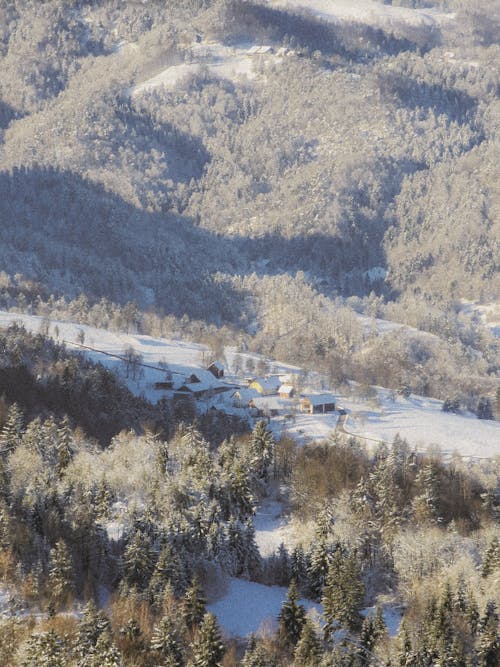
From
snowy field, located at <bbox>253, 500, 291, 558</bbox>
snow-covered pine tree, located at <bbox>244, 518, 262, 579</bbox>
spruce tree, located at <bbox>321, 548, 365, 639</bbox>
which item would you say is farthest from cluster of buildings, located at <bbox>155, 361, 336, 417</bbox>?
spruce tree, located at <bbox>321, 548, 365, 639</bbox>

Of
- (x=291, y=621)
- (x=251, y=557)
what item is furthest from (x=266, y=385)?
(x=291, y=621)

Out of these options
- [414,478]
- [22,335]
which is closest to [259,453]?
[414,478]

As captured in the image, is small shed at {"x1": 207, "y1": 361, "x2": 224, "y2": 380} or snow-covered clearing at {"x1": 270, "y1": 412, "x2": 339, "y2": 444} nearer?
A: snow-covered clearing at {"x1": 270, "y1": 412, "x2": 339, "y2": 444}

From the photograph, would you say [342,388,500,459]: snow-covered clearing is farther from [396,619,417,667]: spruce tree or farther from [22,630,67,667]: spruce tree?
[22,630,67,667]: spruce tree

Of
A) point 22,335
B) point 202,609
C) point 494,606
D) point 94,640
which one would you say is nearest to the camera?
point 94,640

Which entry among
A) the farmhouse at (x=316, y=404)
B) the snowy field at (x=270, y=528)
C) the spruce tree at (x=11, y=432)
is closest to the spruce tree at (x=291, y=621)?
the snowy field at (x=270, y=528)

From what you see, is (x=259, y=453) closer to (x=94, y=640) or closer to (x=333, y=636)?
(x=333, y=636)

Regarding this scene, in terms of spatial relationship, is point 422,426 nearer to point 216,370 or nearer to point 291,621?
point 216,370
